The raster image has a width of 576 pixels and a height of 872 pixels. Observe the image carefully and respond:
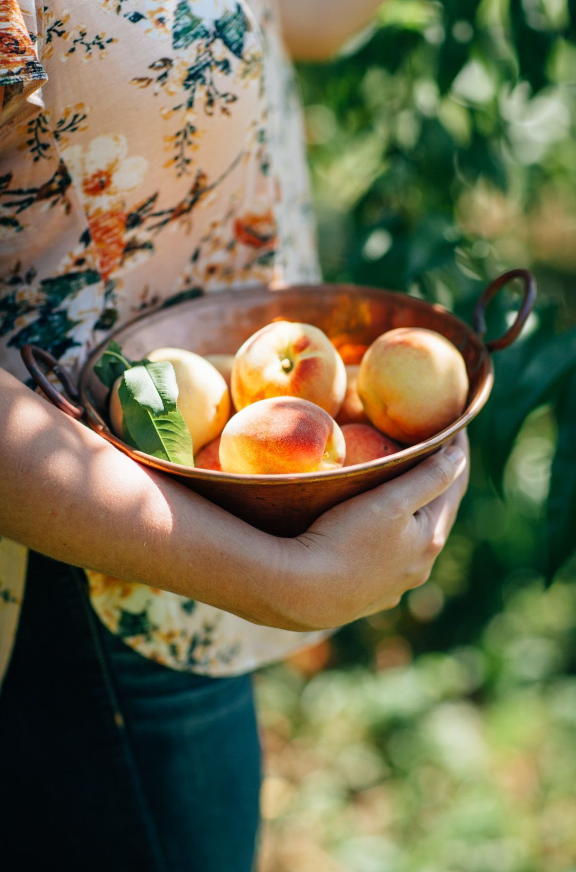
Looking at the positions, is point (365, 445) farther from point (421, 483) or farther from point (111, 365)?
point (111, 365)

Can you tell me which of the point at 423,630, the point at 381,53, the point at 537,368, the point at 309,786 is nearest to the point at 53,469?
the point at 537,368

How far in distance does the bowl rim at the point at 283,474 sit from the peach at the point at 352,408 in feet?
0.46

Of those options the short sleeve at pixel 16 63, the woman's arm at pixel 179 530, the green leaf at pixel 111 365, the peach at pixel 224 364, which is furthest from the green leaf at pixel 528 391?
the short sleeve at pixel 16 63

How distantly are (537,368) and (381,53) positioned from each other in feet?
2.65

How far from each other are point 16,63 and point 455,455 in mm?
541

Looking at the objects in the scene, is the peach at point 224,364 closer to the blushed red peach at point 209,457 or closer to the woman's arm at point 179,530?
the blushed red peach at point 209,457

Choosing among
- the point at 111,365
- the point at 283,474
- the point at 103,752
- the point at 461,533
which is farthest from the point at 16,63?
the point at 461,533

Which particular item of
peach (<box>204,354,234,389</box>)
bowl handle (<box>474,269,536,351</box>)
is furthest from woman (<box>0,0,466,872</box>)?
bowl handle (<box>474,269,536,351</box>)

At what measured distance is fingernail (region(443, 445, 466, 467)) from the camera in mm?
682

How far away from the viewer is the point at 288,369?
756 mm

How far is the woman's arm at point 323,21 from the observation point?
1195 millimetres

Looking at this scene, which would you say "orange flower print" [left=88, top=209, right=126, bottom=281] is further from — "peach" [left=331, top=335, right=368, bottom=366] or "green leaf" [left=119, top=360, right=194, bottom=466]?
"peach" [left=331, top=335, right=368, bottom=366]

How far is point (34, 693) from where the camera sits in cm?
83

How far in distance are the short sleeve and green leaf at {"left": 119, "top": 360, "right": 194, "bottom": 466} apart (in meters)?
0.25
